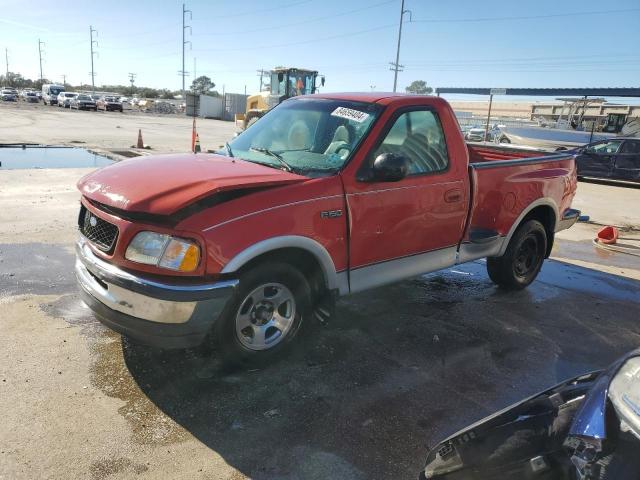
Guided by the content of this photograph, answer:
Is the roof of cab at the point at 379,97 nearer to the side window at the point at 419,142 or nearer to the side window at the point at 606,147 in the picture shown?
the side window at the point at 419,142

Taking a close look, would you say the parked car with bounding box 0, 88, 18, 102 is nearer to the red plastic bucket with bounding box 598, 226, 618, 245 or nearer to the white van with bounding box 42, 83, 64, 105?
the white van with bounding box 42, 83, 64, 105

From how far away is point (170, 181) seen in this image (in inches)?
129

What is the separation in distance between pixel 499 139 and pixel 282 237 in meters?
25.7

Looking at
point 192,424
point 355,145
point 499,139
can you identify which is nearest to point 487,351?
point 355,145

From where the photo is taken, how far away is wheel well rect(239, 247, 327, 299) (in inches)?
133

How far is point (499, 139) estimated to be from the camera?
86.7 ft

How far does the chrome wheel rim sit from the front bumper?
314mm

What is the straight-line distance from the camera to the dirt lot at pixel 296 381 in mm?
2746

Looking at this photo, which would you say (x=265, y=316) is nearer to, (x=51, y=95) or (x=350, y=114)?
(x=350, y=114)

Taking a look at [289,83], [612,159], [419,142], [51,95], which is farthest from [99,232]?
[51,95]

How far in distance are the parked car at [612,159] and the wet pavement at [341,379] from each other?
40.3 ft

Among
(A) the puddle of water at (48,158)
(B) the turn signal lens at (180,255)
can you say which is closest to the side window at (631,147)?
(A) the puddle of water at (48,158)

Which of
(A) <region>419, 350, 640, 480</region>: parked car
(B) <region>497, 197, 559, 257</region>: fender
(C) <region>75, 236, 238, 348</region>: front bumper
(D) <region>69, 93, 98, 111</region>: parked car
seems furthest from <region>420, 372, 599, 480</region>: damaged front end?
(D) <region>69, 93, 98, 111</region>: parked car

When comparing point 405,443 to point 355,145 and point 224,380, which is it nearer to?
point 224,380
